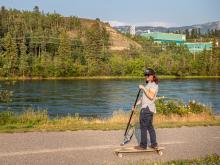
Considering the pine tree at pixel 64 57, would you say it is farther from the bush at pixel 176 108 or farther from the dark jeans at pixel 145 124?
the dark jeans at pixel 145 124

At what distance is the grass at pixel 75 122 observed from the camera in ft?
48.8

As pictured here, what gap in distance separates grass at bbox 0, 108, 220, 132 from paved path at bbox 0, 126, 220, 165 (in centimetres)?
108

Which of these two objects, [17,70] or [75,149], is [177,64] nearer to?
[17,70]

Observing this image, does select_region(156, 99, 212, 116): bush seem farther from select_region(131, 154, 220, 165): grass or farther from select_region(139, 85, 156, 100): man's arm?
select_region(131, 154, 220, 165): grass

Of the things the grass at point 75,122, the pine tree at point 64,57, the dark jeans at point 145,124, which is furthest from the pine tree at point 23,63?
the dark jeans at point 145,124

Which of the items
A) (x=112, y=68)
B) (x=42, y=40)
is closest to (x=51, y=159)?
(x=112, y=68)

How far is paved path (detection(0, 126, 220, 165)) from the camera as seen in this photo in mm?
10078

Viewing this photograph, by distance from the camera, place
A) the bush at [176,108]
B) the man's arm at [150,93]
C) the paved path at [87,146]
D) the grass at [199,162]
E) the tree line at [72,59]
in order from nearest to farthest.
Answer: the grass at [199,162]
the paved path at [87,146]
the man's arm at [150,93]
the bush at [176,108]
the tree line at [72,59]

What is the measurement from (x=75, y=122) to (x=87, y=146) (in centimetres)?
585

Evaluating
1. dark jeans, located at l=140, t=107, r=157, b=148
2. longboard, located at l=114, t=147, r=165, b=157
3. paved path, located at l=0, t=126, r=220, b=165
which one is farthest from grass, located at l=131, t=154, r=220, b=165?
dark jeans, located at l=140, t=107, r=157, b=148

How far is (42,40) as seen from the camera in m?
164

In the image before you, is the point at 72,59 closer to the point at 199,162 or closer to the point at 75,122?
the point at 75,122

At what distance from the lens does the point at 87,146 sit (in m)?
11.6

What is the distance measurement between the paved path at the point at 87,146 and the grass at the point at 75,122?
108cm
